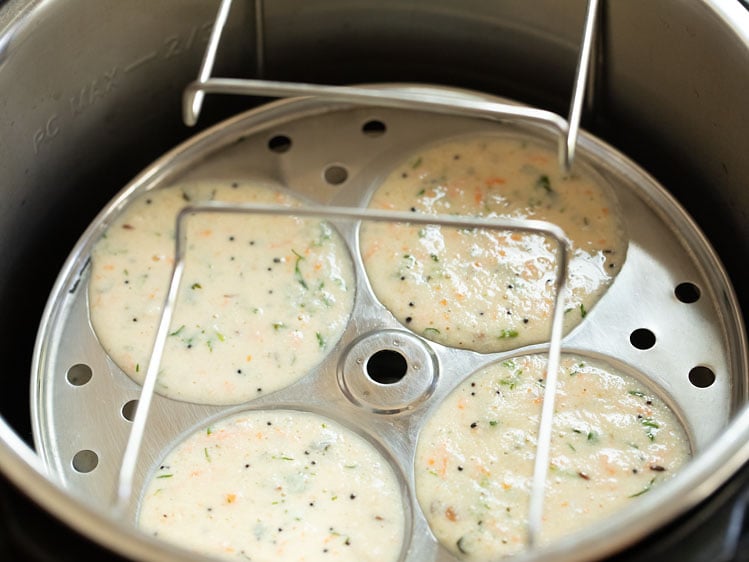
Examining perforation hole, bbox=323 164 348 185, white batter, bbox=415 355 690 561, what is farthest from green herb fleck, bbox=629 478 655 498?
perforation hole, bbox=323 164 348 185

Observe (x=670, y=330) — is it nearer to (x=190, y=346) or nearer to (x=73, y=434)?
(x=190, y=346)

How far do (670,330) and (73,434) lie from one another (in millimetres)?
630

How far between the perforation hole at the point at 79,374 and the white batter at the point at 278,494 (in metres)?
0.14

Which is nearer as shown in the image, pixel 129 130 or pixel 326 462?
pixel 326 462

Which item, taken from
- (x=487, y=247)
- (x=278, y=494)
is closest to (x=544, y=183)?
(x=487, y=247)

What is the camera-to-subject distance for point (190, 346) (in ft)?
3.71

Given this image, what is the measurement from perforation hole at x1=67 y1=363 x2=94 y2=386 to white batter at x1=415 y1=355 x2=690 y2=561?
1.19 feet

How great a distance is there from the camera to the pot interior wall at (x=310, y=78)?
1155 millimetres

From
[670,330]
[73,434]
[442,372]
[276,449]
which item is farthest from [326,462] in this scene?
[670,330]

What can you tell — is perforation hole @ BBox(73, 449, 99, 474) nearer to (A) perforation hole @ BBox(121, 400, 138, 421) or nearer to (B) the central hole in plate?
(A) perforation hole @ BBox(121, 400, 138, 421)

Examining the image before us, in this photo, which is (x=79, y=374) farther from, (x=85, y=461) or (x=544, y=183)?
(x=544, y=183)

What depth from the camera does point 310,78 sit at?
4.54 ft

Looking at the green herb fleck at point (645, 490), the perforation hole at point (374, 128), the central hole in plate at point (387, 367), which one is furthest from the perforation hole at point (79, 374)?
the green herb fleck at point (645, 490)

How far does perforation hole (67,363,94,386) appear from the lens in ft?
3.70
